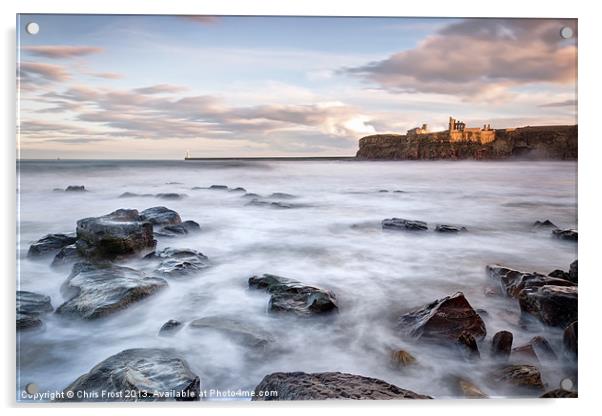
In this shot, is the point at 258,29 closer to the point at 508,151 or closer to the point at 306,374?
the point at 508,151

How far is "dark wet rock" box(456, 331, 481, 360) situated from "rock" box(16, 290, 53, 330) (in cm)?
200

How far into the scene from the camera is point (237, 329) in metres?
2.38

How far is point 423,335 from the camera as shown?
237 cm

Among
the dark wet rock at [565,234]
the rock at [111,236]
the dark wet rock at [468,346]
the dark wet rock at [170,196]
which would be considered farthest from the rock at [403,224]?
the rock at [111,236]

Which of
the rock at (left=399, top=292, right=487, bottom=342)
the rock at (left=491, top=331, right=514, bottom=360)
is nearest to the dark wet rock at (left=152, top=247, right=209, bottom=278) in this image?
the rock at (left=399, top=292, right=487, bottom=342)

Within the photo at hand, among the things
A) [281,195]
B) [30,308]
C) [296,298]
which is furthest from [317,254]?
[30,308]

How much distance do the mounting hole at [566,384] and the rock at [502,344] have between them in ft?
1.07

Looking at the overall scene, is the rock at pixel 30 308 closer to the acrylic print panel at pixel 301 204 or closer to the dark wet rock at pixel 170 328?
the acrylic print panel at pixel 301 204

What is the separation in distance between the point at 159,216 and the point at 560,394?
2196 millimetres

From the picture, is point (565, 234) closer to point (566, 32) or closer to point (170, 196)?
point (566, 32)

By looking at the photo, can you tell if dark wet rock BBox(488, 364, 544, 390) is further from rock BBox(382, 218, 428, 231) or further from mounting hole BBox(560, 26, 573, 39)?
mounting hole BBox(560, 26, 573, 39)

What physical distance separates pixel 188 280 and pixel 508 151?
5.95ft
